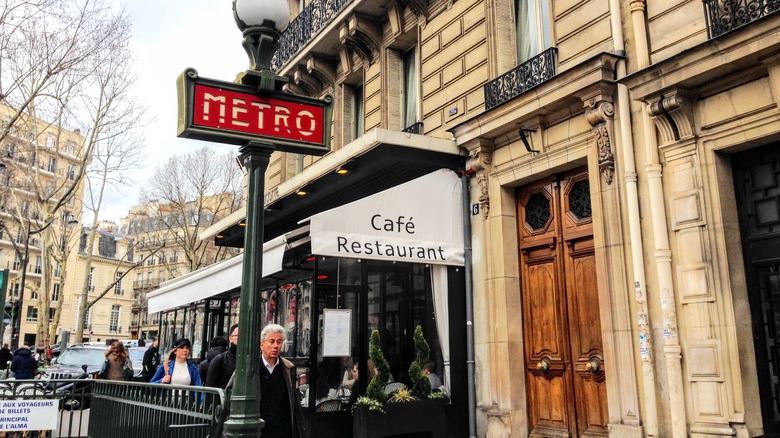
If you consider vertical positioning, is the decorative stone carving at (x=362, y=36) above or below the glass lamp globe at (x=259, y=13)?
above

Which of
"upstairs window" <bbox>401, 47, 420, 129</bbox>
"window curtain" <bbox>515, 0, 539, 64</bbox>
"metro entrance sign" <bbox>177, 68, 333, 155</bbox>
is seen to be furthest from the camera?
"upstairs window" <bbox>401, 47, 420, 129</bbox>

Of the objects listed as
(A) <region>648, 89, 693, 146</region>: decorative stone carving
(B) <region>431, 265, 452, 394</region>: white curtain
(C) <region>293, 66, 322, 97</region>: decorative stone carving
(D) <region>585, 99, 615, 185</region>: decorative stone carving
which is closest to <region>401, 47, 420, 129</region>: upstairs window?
(C) <region>293, 66, 322, 97</region>: decorative stone carving

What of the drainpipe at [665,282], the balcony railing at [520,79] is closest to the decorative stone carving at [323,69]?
the balcony railing at [520,79]

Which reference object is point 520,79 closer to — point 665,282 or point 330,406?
point 665,282

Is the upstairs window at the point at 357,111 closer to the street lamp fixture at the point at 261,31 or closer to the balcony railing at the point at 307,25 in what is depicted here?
the balcony railing at the point at 307,25

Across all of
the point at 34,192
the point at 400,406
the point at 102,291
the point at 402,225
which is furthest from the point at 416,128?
the point at 102,291

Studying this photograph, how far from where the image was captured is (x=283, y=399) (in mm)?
5359

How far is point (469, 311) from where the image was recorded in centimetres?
925

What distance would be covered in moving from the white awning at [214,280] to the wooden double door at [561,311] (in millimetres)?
3607

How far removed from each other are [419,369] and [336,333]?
4.20ft

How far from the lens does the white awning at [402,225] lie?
325 inches

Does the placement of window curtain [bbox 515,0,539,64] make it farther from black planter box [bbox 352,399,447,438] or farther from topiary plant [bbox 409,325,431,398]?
black planter box [bbox 352,399,447,438]

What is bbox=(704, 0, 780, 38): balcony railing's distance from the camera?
6.06 metres

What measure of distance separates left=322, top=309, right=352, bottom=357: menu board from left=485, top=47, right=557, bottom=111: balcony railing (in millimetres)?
3791
